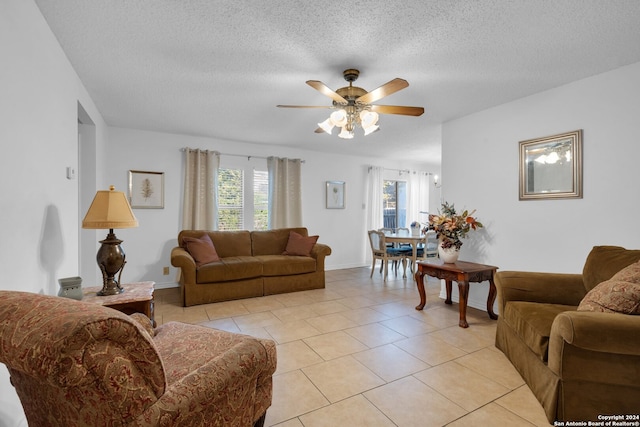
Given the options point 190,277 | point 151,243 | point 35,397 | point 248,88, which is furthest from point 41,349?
point 151,243

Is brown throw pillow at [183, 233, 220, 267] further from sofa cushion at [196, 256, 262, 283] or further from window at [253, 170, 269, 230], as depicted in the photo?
window at [253, 170, 269, 230]

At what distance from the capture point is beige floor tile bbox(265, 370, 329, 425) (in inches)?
69.7

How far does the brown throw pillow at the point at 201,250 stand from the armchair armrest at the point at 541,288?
137 inches

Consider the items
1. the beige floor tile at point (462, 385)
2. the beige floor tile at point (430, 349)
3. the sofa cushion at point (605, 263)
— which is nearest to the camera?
the beige floor tile at point (462, 385)

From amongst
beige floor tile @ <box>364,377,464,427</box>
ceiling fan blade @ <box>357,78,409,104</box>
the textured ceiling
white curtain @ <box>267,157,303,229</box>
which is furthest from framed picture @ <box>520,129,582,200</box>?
white curtain @ <box>267,157,303,229</box>

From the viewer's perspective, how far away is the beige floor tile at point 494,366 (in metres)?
2.11

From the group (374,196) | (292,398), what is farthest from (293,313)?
(374,196)

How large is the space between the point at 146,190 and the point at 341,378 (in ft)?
13.2

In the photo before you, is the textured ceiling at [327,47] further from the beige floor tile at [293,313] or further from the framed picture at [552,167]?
the beige floor tile at [293,313]

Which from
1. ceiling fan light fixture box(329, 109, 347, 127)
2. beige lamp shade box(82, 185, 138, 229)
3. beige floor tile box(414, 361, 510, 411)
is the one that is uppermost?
ceiling fan light fixture box(329, 109, 347, 127)

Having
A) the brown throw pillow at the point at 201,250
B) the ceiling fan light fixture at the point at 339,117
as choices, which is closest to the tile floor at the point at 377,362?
the brown throw pillow at the point at 201,250

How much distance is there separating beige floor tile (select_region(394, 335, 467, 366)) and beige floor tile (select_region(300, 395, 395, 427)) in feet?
2.58

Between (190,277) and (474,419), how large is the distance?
10.9ft

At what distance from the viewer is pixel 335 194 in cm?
630
